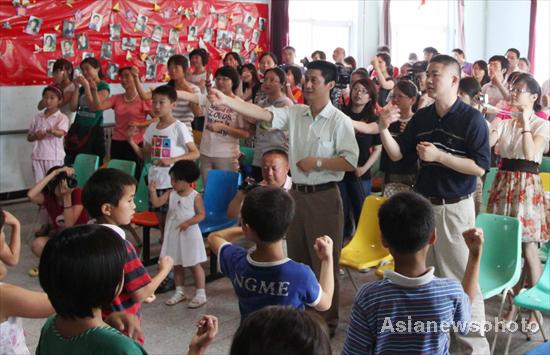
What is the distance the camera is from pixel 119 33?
7.74m

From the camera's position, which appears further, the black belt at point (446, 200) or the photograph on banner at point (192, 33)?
the photograph on banner at point (192, 33)

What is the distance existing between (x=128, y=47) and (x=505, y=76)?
15.9ft

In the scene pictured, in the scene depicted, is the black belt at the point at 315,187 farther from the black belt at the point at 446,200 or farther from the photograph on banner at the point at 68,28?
the photograph on banner at the point at 68,28

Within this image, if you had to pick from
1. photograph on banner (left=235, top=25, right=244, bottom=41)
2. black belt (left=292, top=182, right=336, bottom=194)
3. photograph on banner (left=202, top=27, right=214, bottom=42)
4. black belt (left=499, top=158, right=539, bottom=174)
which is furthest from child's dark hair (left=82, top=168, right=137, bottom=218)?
photograph on banner (left=235, top=25, right=244, bottom=41)

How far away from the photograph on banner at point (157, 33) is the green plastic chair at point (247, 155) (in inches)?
123

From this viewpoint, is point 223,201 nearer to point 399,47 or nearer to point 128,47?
point 128,47

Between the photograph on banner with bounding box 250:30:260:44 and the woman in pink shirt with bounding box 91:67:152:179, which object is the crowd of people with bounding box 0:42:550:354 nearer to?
the woman in pink shirt with bounding box 91:67:152:179

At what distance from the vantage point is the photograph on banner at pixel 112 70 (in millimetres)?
7641

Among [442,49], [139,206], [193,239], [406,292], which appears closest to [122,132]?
[139,206]

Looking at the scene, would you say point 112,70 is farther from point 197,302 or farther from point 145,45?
point 197,302

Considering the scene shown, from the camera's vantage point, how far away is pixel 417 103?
5.02 metres

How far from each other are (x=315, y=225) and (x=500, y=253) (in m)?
0.99

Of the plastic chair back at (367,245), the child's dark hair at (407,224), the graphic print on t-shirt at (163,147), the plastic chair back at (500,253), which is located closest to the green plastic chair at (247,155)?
the graphic print on t-shirt at (163,147)

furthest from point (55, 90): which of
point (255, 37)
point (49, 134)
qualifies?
point (255, 37)
